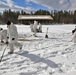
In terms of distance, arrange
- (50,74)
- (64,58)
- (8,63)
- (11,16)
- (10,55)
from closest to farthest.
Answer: (50,74) → (8,63) → (64,58) → (10,55) → (11,16)

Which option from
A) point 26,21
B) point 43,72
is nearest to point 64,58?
point 43,72

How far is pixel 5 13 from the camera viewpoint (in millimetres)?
91625

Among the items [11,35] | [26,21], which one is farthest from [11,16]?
[11,35]

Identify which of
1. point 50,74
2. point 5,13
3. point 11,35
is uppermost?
point 5,13

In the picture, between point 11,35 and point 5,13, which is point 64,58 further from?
point 5,13

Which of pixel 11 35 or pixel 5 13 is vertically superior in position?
pixel 5 13

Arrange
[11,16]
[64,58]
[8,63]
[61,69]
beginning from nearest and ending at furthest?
[61,69] < [8,63] < [64,58] < [11,16]

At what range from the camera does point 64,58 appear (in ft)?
28.1

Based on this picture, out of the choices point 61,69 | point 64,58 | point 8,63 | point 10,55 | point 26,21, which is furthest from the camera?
point 26,21

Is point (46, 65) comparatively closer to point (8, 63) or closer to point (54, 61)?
point (54, 61)

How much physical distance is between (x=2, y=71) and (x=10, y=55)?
2444 millimetres

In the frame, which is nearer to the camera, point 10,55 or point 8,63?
point 8,63

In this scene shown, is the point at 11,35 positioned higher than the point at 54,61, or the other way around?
the point at 11,35

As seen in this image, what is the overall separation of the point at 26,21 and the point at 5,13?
28.4 metres
